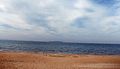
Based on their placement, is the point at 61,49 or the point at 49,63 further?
the point at 61,49

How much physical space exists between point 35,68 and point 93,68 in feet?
15.8

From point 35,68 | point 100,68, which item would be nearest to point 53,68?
point 35,68

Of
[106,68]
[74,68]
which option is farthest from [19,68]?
[106,68]

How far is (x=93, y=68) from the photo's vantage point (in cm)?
1688

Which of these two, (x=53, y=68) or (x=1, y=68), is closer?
(x=1, y=68)

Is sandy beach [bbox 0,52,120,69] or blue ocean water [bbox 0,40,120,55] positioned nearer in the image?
sandy beach [bbox 0,52,120,69]

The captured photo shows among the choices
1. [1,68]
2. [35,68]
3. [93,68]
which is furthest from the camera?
[93,68]

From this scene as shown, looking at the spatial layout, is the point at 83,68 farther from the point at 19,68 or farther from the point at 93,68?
the point at 19,68

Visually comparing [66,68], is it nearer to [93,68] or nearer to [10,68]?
[93,68]

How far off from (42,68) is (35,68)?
56 centimetres

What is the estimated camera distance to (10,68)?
1537 centimetres

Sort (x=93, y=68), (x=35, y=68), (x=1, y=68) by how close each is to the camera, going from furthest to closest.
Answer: (x=93, y=68) < (x=35, y=68) < (x=1, y=68)

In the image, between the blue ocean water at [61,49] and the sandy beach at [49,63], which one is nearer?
the sandy beach at [49,63]

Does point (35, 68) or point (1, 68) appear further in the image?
point (35, 68)
